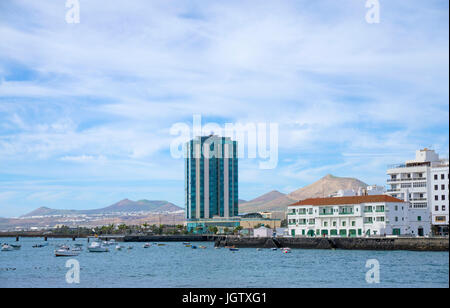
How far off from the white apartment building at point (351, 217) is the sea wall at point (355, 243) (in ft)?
18.4

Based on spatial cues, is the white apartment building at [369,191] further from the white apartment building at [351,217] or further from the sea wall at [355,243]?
the sea wall at [355,243]

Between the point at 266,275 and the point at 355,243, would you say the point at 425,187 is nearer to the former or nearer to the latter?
the point at 355,243

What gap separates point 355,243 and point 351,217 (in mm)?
9412

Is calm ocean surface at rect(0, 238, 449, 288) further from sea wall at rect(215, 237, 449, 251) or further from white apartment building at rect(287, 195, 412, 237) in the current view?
white apartment building at rect(287, 195, 412, 237)

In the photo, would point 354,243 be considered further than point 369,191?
No

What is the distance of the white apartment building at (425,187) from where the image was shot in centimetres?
12638

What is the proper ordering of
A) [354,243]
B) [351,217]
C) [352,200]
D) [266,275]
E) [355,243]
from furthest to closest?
[352,200]
[351,217]
[354,243]
[355,243]
[266,275]

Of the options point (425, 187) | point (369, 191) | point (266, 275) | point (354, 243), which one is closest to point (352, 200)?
point (354, 243)

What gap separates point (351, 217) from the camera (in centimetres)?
12175

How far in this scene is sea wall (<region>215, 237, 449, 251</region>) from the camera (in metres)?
105

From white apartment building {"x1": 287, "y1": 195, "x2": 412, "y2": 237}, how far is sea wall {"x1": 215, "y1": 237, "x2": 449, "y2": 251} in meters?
5.60

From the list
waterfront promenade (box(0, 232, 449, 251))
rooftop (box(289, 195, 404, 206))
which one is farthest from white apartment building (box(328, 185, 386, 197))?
waterfront promenade (box(0, 232, 449, 251))
